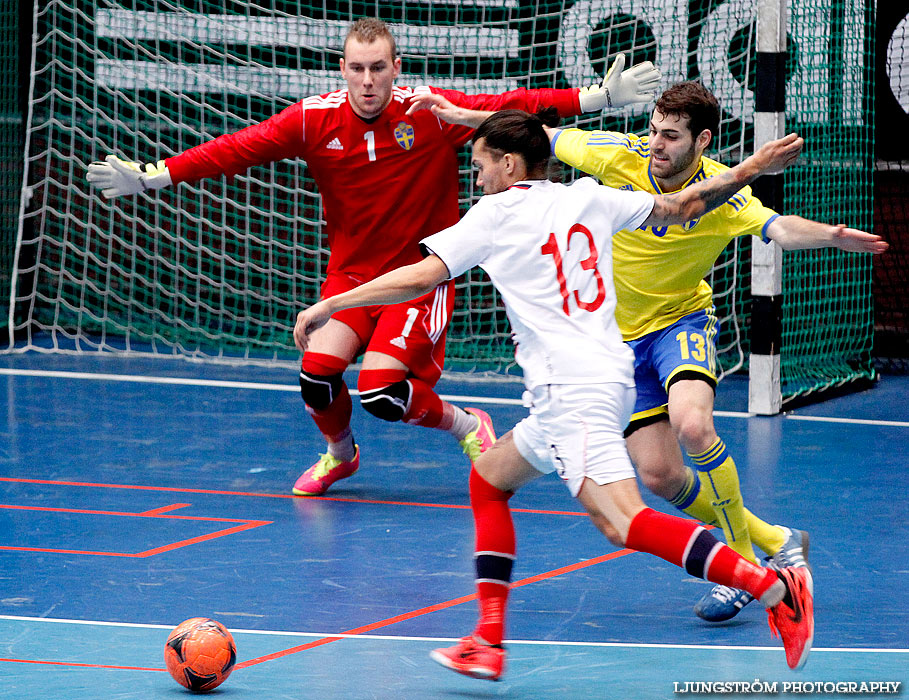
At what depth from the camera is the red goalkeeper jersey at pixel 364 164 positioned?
6633 mm

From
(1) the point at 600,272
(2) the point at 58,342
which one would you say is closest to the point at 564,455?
(1) the point at 600,272

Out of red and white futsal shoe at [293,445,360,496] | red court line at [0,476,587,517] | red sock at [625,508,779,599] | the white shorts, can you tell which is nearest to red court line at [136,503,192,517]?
red court line at [0,476,587,517]

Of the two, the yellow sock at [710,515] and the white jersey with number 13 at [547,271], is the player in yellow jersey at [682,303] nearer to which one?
the yellow sock at [710,515]

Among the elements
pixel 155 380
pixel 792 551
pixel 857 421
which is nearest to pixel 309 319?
pixel 792 551

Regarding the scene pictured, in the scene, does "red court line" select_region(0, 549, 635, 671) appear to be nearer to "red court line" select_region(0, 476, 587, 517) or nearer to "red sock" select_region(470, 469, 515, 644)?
"red sock" select_region(470, 469, 515, 644)

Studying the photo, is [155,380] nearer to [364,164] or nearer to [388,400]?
[364,164]

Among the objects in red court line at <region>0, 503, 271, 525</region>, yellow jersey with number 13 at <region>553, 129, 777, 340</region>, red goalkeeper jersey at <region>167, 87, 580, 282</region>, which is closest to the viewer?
yellow jersey with number 13 at <region>553, 129, 777, 340</region>

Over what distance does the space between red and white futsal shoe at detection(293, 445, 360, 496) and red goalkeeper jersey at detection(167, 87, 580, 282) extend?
0.86 metres

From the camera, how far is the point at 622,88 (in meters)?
6.33

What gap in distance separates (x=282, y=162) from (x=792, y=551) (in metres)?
7.37

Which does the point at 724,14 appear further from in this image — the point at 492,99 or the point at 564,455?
the point at 564,455

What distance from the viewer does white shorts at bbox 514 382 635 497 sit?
392cm

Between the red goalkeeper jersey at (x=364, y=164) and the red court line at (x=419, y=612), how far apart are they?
1.91 m

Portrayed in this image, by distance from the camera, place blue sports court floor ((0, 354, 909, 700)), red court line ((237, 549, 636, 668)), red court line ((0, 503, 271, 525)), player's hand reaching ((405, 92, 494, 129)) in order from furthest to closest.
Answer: red court line ((0, 503, 271, 525))
player's hand reaching ((405, 92, 494, 129))
red court line ((237, 549, 636, 668))
blue sports court floor ((0, 354, 909, 700))
